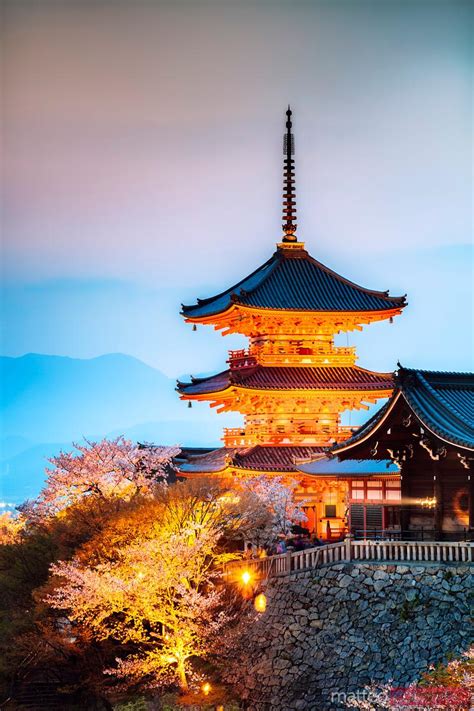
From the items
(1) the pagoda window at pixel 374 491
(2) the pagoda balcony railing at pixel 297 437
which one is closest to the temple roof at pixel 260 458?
(2) the pagoda balcony railing at pixel 297 437

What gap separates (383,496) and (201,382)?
58.4 feet

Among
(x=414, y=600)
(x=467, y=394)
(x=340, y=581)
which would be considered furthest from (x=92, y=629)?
(x=467, y=394)

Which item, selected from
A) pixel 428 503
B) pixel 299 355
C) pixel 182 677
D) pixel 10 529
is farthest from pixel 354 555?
pixel 10 529

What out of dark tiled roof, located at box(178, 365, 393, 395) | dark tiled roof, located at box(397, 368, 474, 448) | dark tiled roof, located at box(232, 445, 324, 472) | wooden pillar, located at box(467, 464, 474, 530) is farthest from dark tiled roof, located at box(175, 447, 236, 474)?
wooden pillar, located at box(467, 464, 474, 530)

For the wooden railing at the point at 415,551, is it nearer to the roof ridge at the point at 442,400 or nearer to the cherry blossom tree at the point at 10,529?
the roof ridge at the point at 442,400

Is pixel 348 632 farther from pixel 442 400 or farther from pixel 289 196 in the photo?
pixel 289 196

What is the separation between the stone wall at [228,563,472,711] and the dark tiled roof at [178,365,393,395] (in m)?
17.0

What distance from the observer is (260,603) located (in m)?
31.1

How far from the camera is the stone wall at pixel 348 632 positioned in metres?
26.2

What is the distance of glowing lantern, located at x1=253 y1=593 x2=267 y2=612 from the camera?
1216 inches

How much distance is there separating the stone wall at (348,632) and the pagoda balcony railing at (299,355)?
18.5 m

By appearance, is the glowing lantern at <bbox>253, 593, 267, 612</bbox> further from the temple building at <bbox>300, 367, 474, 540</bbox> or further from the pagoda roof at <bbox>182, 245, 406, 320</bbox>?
the pagoda roof at <bbox>182, 245, 406, 320</bbox>

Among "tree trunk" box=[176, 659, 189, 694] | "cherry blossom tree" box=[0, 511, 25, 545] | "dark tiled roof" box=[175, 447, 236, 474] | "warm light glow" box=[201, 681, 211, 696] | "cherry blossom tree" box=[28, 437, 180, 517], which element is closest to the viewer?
"warm light glow" box=[201, 681, 211, 696]

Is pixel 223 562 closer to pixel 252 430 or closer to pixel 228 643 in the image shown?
pixel 228 643
